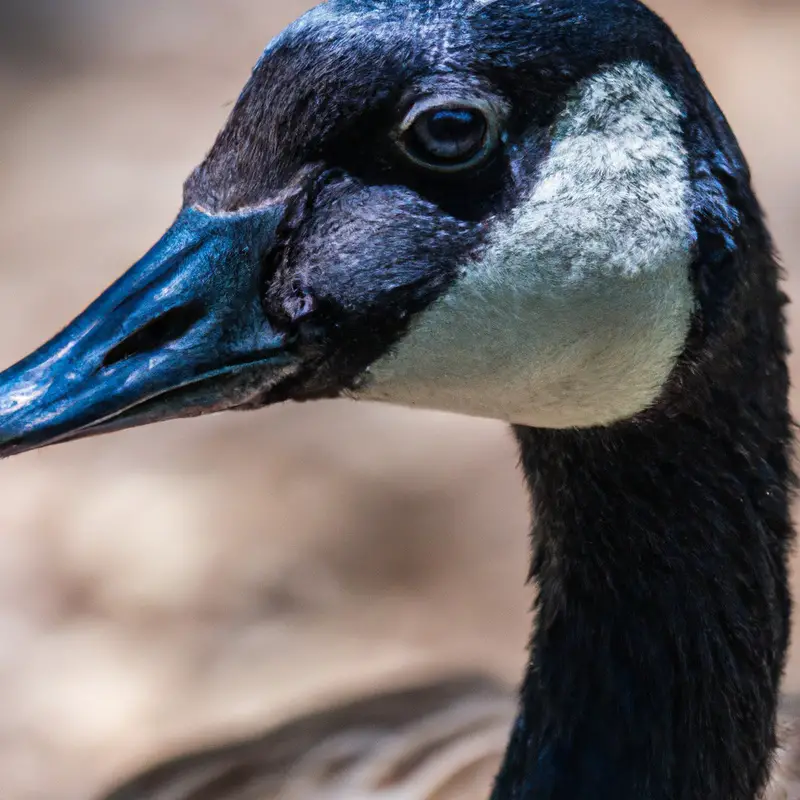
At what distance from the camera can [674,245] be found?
5.49ft

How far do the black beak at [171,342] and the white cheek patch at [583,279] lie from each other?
202mm

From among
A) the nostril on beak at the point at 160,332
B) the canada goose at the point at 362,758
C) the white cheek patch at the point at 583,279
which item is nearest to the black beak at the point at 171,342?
the nostril on beak at the point at 160,332

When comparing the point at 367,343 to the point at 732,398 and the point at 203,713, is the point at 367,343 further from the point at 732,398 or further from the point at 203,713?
the point at 203,713

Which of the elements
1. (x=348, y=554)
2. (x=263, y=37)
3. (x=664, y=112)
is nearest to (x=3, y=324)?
(x=348, y=554)

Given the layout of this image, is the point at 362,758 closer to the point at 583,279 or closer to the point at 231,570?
the point at 231,570

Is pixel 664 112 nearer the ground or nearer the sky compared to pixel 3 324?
nearer the ground

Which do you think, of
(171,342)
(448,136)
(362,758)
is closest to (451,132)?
(448,136)

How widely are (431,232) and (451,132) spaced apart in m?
0.14

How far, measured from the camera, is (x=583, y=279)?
1662 mm

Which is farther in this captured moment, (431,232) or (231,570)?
(231,570)

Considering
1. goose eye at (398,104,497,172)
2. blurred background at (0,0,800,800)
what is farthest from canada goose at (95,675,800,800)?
goose eye at (398,104,497,172)

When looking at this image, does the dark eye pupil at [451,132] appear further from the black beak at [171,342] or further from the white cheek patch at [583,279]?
the black beak at [171,342]

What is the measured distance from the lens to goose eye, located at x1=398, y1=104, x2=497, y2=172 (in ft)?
5.28

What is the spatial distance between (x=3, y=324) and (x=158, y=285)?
3819 mm
